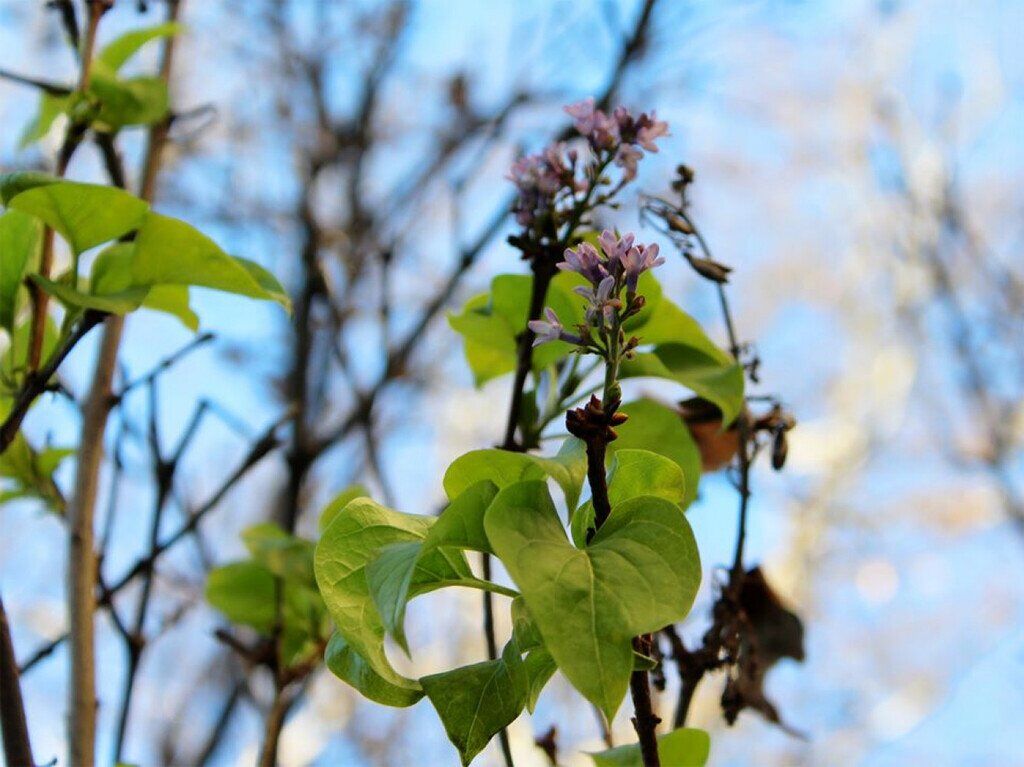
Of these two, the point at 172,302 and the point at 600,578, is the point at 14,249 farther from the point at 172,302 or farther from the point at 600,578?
the point at 600,578

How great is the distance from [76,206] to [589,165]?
0.17m

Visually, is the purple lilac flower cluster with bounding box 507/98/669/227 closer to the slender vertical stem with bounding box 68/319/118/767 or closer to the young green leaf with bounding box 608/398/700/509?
the young green leaf with bounding box 608/398/700/509

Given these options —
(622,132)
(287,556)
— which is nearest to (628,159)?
(622,132)

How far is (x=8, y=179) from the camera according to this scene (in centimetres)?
32

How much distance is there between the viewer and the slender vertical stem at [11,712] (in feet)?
0.94

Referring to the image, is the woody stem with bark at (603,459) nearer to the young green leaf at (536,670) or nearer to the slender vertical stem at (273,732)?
the young green leaf at (536,670)

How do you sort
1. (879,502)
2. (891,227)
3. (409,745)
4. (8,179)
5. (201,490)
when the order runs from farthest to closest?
(879,502) → (891,227) → (409,745) → (201,490) → (8,179)

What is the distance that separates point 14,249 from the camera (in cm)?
34

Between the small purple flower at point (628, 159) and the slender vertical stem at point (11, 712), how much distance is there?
9.3 inches

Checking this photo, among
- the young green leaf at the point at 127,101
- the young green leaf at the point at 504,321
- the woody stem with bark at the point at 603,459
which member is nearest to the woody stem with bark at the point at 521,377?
the young green leaf at the point at 504,321

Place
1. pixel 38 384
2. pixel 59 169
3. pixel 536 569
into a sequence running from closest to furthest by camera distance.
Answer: pixel 536 569, pixel 38 384, pixel 59 169

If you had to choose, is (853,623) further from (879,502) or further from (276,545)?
(276,545)

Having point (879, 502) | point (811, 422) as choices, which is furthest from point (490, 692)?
point (879, 502)

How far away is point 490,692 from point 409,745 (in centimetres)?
323
